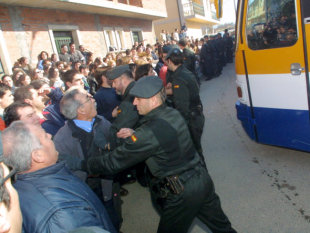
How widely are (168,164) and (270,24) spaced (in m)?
2.32

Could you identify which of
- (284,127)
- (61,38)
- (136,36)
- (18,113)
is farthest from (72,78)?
(136,36)

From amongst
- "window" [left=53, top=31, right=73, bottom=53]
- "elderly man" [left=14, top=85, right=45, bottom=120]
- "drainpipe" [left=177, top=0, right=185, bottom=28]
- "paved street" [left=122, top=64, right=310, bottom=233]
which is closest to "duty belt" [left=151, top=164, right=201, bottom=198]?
"paved street" [left=122, top=64, right=310, bottom=233]

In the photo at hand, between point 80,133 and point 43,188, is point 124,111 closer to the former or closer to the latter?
point 80,133

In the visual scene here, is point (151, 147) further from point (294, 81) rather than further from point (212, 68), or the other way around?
point (212, 68)

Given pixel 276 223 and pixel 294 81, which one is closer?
pixel 276 223

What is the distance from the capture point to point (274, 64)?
3027mm

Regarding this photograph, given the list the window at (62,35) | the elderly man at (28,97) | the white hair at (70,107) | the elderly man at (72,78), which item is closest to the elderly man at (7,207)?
the white hair at (70,107)

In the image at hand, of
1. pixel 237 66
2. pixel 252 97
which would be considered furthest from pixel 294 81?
pixel 237 66

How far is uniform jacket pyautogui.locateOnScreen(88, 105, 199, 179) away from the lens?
5.89ft

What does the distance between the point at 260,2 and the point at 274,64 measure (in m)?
0.86

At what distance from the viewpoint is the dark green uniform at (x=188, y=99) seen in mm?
3264

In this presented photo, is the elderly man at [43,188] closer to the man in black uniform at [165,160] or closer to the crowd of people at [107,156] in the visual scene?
the crowd of people at [107,156]

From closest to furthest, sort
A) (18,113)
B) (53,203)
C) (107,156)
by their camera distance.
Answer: (53,203)
(107,156)
(18,113)

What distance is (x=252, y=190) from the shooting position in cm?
317
